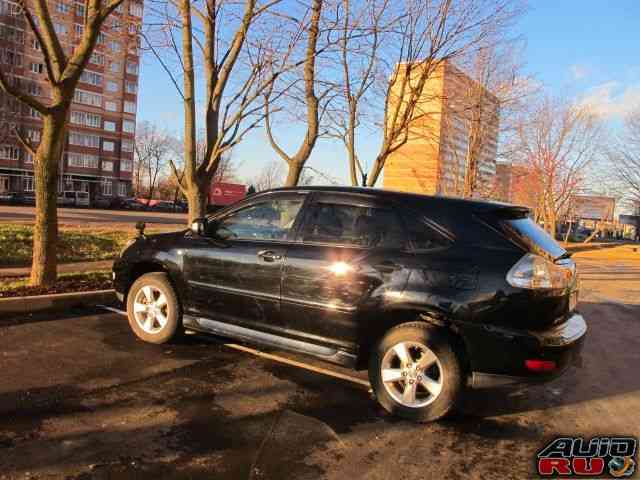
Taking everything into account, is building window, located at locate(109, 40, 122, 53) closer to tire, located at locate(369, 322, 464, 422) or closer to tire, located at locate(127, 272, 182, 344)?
tire, located at locate(127, 272, 182, 344)

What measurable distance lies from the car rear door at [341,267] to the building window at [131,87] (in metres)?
81.8

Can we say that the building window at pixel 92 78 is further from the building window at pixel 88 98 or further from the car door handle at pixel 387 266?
the car door handle at pixel 387 266

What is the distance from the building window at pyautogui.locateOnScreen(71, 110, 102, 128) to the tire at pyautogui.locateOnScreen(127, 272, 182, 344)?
241ft

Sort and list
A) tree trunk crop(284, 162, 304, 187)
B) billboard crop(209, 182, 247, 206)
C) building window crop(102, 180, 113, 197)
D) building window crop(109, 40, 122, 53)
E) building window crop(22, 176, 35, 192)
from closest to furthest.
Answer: building window crop(109, 40, 122, 53) < tree trunk crop(284, 162, 304, 187) < billboard crop(209, 182, 247, 206) < building window crop(22, 176, 35, 192) < building window crop(102, 180, 113, 197)

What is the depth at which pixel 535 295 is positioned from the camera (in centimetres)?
365

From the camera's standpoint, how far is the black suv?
3.70 m

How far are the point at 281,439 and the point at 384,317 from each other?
118cm

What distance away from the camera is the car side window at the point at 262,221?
4.72 meters

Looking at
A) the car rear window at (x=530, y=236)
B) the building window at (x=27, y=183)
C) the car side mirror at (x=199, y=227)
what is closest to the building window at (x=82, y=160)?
the building window at (x=27, y=183)

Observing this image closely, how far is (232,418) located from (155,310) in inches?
78.1

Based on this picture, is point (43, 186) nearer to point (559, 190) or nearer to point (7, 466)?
point (7, 466)

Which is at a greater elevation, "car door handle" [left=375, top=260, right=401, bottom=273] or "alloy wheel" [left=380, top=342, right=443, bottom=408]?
"car door handle" [left=375, top=260, right=401, bottom=273]

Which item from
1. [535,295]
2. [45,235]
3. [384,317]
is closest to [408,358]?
[384,317]

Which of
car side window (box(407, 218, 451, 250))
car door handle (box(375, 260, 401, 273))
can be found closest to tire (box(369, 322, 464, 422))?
car door handle (box(375, 260, 401, 273))
